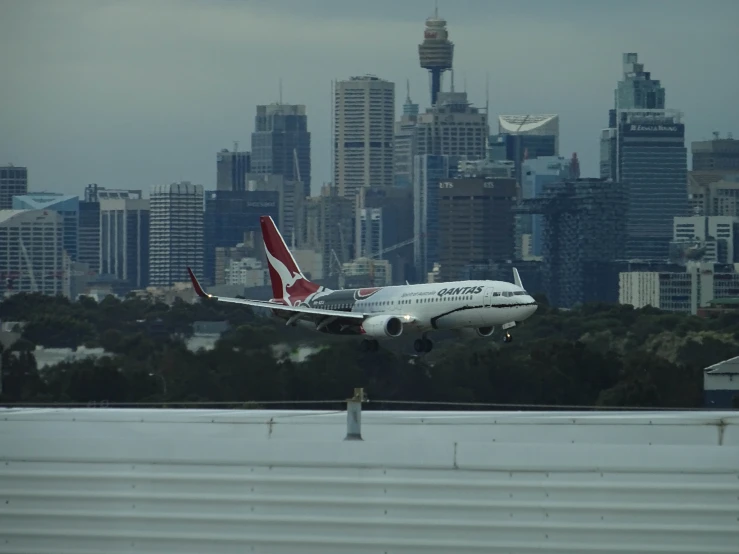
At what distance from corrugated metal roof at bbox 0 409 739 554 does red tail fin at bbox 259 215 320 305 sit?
55982 mm

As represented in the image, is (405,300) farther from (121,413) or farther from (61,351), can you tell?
(121,413)

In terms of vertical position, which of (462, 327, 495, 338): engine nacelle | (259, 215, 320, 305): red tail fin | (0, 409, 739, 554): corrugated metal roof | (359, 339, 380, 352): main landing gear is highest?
(259, 215, 320, 305): red tail fin

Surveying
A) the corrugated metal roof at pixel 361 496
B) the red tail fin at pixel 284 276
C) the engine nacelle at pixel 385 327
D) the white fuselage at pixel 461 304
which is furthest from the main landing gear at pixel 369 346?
the corrugated metal roof at pixel 361 496

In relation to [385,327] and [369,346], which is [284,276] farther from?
[385,327]

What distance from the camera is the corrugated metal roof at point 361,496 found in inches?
404

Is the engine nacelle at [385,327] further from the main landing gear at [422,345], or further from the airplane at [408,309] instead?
the main landing gear at [422,345]

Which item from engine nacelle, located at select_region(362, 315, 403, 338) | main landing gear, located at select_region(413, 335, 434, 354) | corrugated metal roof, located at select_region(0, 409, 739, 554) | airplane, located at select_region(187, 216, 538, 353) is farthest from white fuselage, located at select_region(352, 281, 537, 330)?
corrugated metal roof, located at select_region(0, 409, 739, 554)

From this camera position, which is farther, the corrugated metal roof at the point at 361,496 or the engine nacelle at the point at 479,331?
the engine nacelle at the point at 479,331

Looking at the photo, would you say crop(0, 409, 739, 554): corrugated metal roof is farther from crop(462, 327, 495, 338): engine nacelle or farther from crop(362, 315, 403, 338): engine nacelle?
crop(362, 315, 403, 338): engine nacelle

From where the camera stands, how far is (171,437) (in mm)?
11242

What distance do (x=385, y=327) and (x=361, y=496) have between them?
1862 inches

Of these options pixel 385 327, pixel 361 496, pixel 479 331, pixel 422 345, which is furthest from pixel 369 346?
pixel 361 496

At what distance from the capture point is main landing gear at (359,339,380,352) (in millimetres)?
57938

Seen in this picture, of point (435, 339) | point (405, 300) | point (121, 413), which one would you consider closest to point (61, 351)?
point (405, 300)
